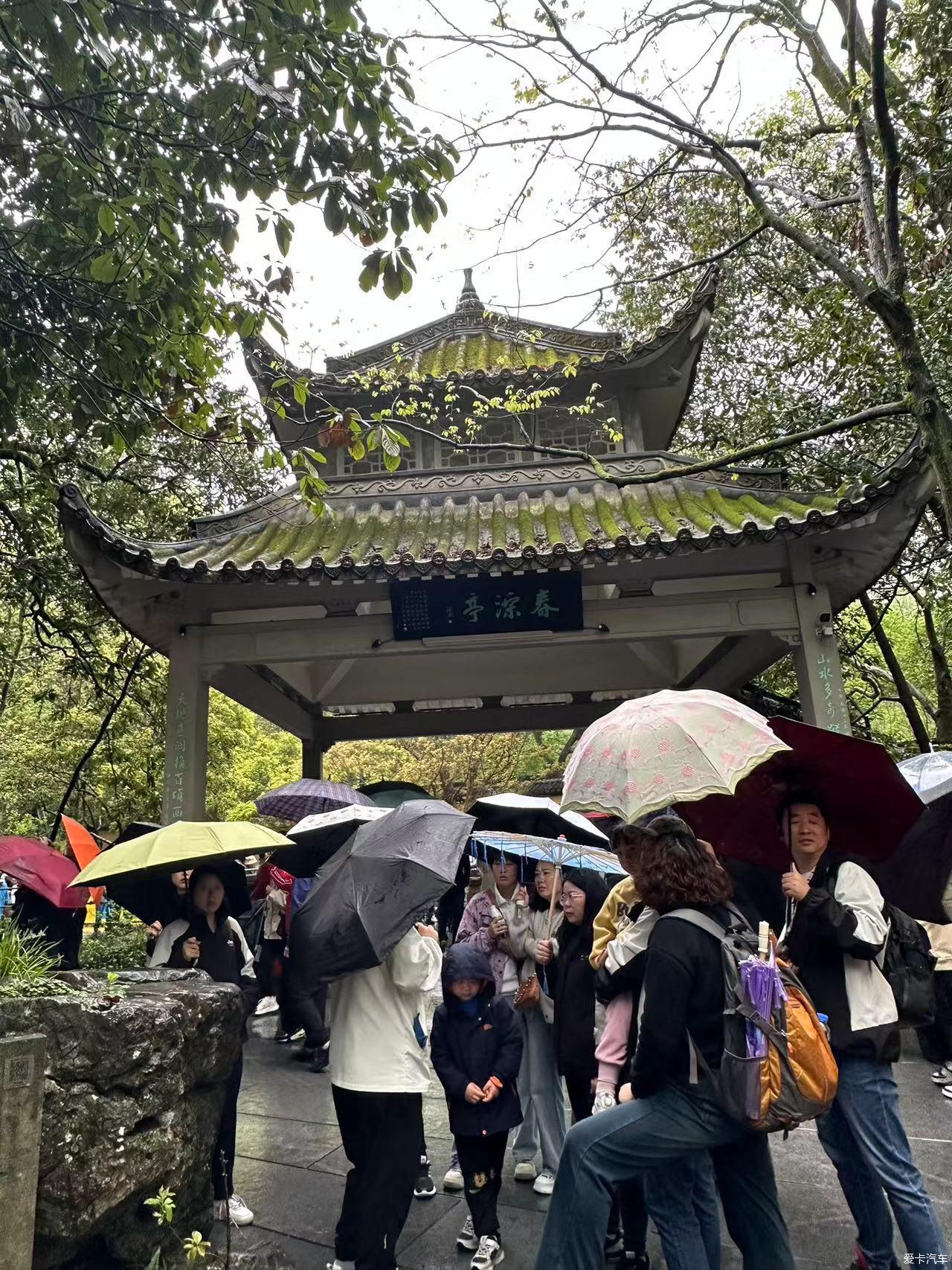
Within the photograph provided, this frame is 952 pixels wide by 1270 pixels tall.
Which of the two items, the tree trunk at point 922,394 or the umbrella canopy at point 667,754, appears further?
the tree trunk at point 922,394

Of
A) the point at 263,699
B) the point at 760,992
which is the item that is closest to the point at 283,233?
the point at 760,992

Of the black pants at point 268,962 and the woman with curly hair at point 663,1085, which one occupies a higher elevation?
the woman with curly hair at point 663,1085

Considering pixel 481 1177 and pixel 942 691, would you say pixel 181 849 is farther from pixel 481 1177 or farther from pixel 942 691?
pixel 942 691

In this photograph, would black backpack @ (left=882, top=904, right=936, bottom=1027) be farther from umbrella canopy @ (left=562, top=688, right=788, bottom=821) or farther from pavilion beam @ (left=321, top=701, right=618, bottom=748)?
pavilion beam @ (left=321, top=701, right=618, bottom=748)

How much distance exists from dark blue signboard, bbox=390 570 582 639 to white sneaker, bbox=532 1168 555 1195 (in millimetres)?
4127

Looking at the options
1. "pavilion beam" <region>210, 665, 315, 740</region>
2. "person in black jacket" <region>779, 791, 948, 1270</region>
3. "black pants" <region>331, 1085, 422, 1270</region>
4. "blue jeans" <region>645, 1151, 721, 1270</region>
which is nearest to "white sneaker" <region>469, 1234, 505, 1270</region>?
"black pants" <region>331, 1085, 422, 1270</region>

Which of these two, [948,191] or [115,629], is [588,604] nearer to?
[948,191]

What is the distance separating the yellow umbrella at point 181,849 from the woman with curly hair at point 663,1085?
178 cm

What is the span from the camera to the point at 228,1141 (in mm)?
3850

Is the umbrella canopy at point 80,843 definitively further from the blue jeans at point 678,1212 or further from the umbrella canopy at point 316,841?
the blue jeans at point 678,1212

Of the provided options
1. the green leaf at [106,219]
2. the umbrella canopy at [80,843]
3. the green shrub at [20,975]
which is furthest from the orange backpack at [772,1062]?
the umbrella canopy at [80,843]

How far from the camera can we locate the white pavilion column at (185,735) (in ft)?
22.6

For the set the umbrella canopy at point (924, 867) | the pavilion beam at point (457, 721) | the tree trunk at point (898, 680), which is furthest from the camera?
the tree trunk at point (898, 680)

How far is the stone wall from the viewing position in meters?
2.71
